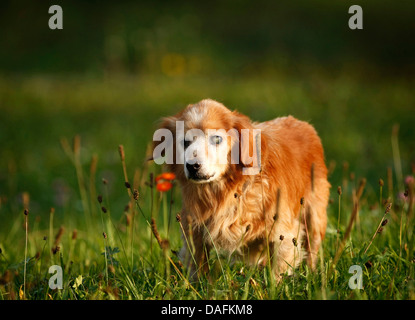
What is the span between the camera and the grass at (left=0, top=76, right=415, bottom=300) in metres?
2.62

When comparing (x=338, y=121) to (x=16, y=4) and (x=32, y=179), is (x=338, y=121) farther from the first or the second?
(x=16, y=4)

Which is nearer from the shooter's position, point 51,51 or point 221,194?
point 221,194

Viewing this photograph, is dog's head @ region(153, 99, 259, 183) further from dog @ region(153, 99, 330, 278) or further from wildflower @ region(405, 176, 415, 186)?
wildflower @ region(405, 176, 415, 186)

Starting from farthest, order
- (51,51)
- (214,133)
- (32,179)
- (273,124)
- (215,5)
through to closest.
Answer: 1. (215,5)
2. (51,51)
3. (32,179)
4. (273,124)
5. (214,133)

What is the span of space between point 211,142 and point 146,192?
1.99 metres

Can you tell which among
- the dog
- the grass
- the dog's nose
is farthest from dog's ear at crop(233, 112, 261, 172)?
the grass

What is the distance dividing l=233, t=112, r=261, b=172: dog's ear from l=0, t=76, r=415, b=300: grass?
52cm

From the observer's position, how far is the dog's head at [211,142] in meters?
2.83
